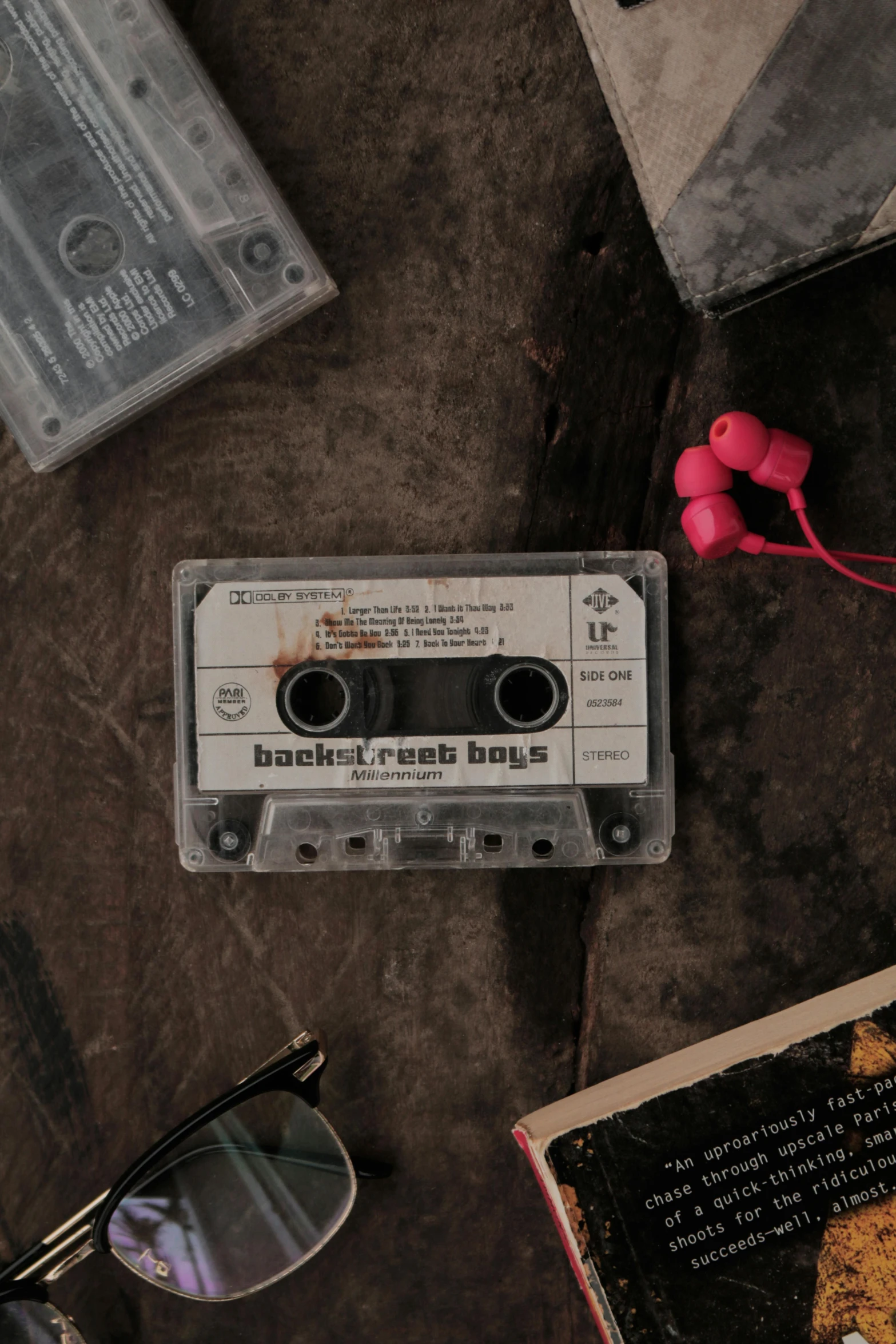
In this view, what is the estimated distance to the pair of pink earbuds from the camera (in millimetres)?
1175

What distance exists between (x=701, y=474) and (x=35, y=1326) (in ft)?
4.65

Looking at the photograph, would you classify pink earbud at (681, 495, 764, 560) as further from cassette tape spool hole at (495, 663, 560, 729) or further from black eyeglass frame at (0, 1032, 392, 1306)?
black eyeglass frame at (0, 1032, 392, 1306)

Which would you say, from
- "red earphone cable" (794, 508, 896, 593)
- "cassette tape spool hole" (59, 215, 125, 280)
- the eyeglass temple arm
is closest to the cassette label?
"red earphone cable" (794, 508, 896, 593)

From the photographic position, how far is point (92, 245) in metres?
1.26

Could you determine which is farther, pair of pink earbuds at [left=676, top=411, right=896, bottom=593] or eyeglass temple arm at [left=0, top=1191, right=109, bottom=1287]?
eyeglass temple arm at [left=0, top=1191, right=109, bottom=1287]

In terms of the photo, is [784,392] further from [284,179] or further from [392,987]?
[392,987]

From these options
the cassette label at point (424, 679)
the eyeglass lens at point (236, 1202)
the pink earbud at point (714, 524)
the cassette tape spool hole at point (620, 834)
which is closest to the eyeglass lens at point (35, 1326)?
the eyeglass lens at point (236, 1202)

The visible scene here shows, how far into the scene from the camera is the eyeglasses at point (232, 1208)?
127cm

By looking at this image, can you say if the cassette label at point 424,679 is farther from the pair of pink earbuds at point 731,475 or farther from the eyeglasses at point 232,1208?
the eyeglasses at point 232,1208

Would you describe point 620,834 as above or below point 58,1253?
above

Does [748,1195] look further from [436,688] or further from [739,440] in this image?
[739,440]

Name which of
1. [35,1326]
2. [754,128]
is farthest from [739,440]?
[35,1326]

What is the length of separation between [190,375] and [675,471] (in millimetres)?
639

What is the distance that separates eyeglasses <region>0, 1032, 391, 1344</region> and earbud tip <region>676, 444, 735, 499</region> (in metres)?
0.87
